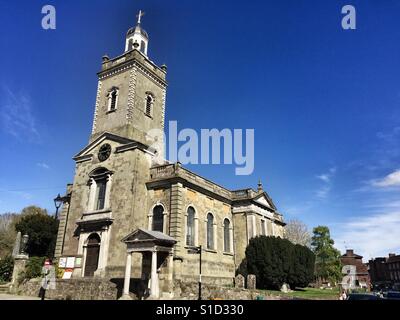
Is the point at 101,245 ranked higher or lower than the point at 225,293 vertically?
higher

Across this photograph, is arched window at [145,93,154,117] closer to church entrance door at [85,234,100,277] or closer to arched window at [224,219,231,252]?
church entrance door at [85,234,100,277]

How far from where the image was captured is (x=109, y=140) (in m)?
27.8

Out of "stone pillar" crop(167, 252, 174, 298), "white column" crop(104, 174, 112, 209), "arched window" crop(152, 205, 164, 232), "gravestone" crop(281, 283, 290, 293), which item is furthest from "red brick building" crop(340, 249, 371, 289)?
"white column" crop(104, 174, 112, 209)

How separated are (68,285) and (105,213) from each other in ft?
18.7

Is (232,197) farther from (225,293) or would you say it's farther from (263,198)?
(225,293)

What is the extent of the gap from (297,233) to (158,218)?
40.5 meters

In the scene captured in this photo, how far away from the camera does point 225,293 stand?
20969mm

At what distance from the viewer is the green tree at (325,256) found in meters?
49.1

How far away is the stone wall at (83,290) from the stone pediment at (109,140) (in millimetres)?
10224

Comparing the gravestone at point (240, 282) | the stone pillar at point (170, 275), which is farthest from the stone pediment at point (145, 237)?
the gravestone at point (240, 282)

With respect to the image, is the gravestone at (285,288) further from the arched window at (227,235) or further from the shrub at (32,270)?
the shrub at (32,270)

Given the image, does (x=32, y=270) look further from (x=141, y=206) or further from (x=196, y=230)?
(x=196, y=230)
